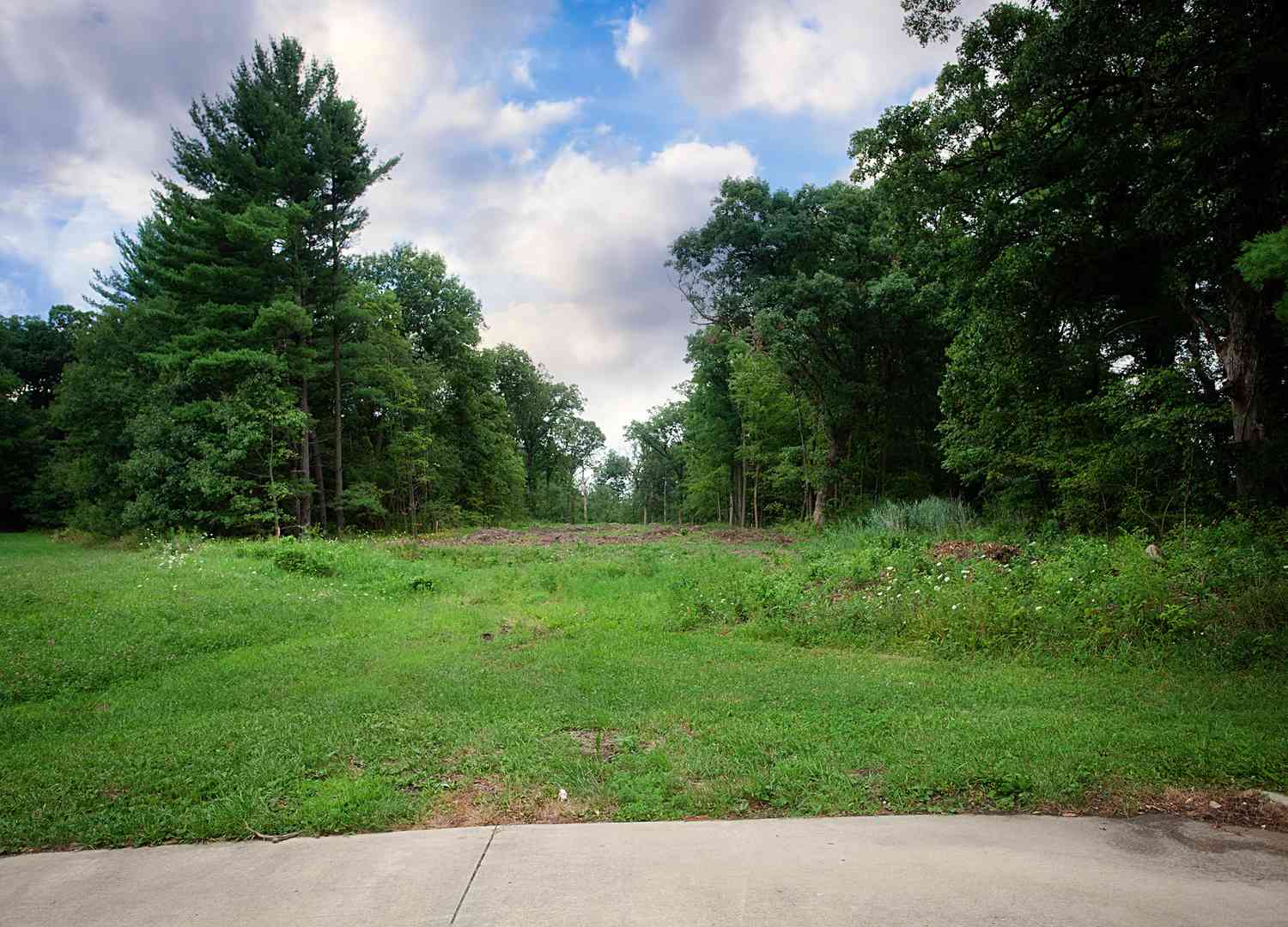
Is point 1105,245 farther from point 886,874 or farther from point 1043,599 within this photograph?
point 886,874

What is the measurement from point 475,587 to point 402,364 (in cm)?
2117

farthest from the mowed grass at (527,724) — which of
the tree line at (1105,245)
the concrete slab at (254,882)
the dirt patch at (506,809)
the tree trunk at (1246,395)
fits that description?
the tree trunk at (1246,395)

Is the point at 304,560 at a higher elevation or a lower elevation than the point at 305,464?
lower

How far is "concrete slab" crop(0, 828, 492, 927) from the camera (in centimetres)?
252

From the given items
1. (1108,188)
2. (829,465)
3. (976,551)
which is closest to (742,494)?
(829,465)

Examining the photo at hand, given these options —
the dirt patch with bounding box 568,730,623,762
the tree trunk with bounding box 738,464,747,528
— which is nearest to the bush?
the dirt patch with bounding box 568,730,623,762

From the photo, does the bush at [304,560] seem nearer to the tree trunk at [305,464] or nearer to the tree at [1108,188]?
the tree trunk at [305,464]

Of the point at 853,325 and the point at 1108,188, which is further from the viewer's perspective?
the point at 853,325

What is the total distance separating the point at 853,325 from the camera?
2366 centimetres

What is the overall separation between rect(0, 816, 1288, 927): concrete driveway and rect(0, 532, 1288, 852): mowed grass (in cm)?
28

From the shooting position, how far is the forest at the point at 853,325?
852 cm

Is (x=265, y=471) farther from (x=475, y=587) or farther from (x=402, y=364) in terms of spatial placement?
(x=475, y=587)

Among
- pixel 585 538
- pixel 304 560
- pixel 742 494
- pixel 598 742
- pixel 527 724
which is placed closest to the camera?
pixel 598 742

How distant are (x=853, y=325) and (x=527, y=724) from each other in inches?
854
